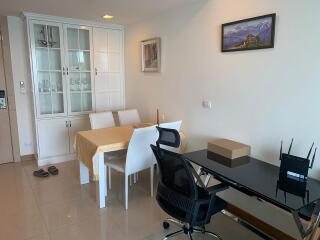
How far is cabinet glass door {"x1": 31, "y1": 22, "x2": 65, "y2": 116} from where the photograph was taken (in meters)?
3.68

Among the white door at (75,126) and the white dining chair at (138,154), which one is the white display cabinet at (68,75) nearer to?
the white door at (75,126)

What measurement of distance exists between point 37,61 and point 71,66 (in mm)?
491

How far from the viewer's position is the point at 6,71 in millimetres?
3727

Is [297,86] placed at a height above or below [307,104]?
above

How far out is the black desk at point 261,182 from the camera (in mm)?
1505

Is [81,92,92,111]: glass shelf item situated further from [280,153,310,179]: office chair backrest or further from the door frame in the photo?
[280,153,310,179]: office chair backrest

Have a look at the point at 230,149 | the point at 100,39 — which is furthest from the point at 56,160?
the point at 230,149

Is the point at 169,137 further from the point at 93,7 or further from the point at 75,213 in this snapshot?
the point at 93,7

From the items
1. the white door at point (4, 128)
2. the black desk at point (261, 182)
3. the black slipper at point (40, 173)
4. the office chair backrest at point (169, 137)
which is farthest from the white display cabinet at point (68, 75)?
the black desk at point (261, 182)

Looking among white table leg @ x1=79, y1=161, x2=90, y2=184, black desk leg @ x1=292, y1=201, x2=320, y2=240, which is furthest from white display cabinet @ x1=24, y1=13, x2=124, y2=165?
black desk leg @ x1=292, y1=201, x2=320, y2=240

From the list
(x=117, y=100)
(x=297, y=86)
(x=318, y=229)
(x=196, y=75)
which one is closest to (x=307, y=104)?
(x=297, y=86)

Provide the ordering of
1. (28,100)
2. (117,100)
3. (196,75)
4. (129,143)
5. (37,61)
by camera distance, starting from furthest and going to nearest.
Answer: (117,100)
(28,100)
(37,61)
(196,75)
(129,143)

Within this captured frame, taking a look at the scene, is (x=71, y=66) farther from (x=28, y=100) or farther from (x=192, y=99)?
(x=192, y=99)

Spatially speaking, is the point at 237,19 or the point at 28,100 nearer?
the point at 237,19
